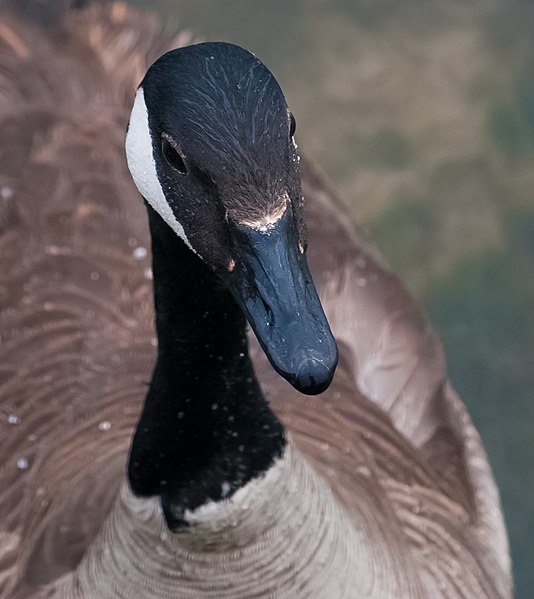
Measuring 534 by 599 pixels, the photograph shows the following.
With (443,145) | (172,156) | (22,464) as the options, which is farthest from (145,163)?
(443,145)

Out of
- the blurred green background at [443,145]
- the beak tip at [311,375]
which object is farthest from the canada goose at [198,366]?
the blurred green background at [443,145]

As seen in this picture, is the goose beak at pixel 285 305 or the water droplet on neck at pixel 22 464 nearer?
the goose beak at pixel 285 305

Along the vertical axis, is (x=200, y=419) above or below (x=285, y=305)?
below

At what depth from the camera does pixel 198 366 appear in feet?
6.07

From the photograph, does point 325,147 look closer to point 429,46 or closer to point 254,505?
point 429,46

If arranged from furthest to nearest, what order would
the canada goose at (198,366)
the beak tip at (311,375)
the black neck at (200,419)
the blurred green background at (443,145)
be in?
the blurred green background at (443,145) → the black neck at (200,419) → the canada goose at (198,366) → the beak tip at (311,375)

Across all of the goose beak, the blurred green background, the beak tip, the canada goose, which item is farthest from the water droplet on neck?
the blurred green background

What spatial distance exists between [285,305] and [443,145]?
2.89 meters

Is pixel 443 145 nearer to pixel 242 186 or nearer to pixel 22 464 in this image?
pixel 22 464

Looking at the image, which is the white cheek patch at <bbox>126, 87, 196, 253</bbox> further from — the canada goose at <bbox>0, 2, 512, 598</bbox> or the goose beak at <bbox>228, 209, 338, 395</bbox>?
the goose beak at <bbox>228, 209, 338, 395</bbox>

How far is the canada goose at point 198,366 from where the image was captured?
1.55 meters

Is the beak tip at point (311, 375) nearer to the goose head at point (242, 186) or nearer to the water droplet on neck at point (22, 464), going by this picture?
the goose head at point (242, 186)

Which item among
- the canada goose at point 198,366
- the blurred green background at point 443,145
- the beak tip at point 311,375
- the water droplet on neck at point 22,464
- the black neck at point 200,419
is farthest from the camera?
the blurred green background at point 443,145

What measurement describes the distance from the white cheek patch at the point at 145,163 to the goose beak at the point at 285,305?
169 mm
